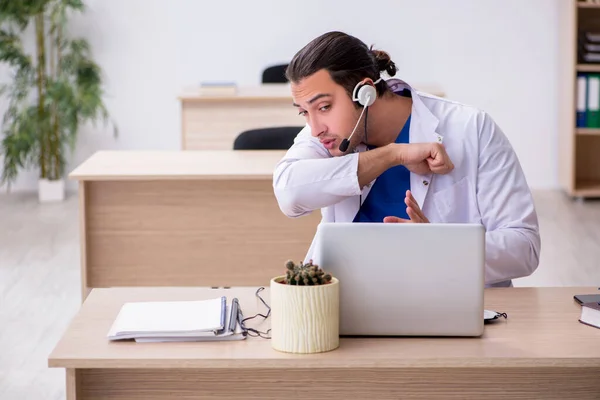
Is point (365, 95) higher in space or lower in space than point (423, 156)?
higher

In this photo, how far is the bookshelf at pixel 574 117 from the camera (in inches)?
238

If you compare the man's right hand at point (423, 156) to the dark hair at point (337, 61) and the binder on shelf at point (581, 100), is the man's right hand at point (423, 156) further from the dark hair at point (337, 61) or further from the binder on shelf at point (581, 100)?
the binder on shelf at point (581, 100)

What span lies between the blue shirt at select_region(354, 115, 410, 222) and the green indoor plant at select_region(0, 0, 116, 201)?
3997 mm

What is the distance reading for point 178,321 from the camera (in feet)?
5.47

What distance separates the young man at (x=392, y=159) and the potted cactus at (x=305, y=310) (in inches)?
16.9

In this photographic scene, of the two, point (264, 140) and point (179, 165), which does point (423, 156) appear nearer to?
point (179, 165)

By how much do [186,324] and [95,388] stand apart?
0.19m

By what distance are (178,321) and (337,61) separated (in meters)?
0.68

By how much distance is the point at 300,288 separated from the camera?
150cm

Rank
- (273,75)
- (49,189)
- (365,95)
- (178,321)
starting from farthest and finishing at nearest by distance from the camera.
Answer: (49,189) < (273,75) < (365,95) < (178,321)

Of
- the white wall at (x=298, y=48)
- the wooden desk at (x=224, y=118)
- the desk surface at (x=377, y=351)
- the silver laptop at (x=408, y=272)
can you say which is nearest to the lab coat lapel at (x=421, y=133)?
the desk surface at (x=377, y=351)

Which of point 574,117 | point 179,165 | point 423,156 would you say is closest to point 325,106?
point 423,156

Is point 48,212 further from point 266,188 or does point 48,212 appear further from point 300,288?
point 300,288

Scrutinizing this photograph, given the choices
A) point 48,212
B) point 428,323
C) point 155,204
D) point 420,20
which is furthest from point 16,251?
point 428,323
